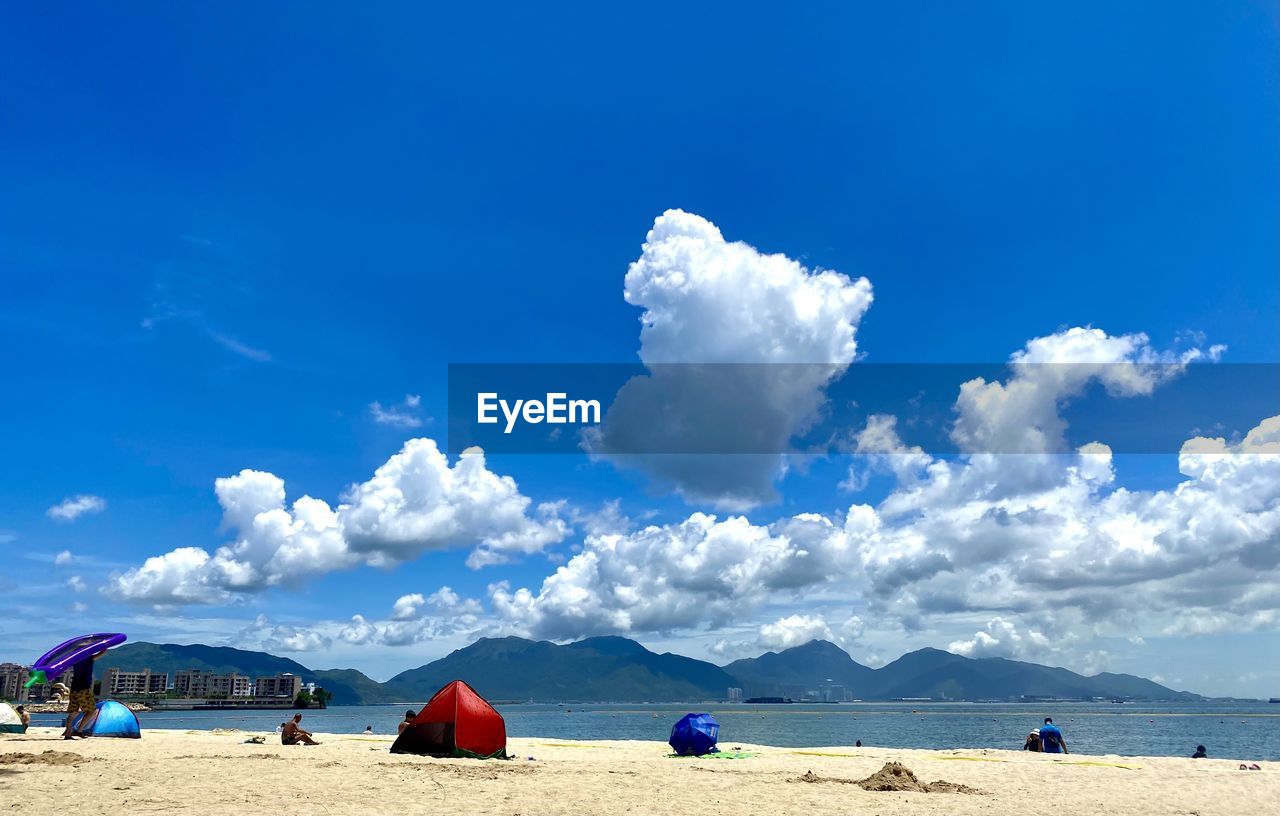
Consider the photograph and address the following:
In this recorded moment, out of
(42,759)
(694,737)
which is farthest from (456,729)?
(42,759)

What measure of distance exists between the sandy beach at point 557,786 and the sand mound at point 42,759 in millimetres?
46

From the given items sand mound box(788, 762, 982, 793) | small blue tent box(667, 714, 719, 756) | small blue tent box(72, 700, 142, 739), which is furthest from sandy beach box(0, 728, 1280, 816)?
small blue tent box(72, 700, 142, 739)

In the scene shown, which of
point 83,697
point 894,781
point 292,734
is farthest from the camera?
point 83,697

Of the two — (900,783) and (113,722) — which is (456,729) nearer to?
(900,783)

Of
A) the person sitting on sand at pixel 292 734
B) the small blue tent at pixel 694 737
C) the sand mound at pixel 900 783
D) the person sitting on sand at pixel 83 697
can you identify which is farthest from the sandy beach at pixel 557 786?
the person sitting on sand at pixel 83 697

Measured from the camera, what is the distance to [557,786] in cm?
2086

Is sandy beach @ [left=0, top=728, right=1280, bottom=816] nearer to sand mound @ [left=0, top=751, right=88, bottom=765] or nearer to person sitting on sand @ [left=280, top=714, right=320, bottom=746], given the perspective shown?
sand mound @ [left=0, top=751, right=88, bottom=765]

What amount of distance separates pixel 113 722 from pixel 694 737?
25.7 m

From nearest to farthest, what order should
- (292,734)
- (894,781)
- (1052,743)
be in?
(894,781)
(292,734)
(1052,743)

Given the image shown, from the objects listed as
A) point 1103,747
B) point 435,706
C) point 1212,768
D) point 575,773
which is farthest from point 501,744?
point 1103,747

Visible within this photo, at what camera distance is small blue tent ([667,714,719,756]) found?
111ft

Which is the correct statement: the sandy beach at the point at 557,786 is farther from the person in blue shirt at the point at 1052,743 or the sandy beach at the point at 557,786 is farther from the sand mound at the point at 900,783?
the person in blue shirt at the point at 1052,743

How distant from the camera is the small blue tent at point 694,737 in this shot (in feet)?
111

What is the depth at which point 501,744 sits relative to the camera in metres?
28.3
